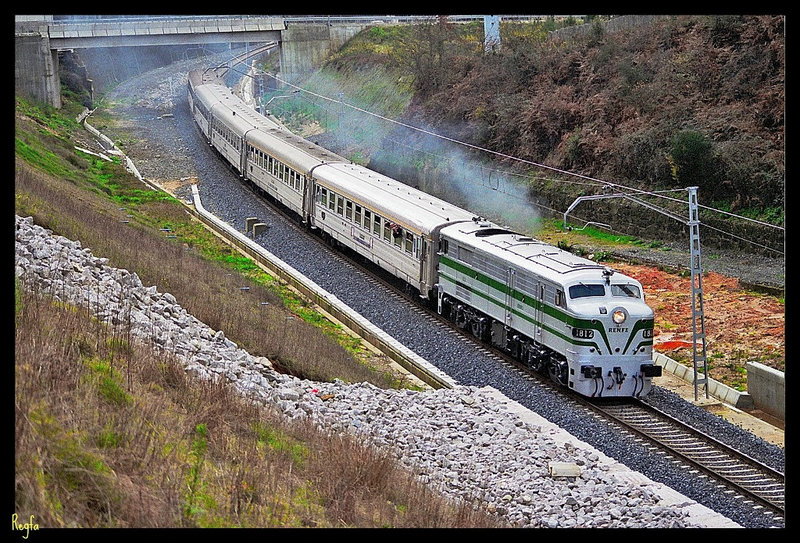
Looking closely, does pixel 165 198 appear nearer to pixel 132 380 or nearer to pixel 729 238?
pixel 729 238

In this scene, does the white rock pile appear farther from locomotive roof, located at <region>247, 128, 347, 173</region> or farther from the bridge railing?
the bridge railing

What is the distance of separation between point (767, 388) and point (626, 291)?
11.4 ft

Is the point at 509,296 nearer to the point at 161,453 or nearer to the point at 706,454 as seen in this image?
the point at 706,454

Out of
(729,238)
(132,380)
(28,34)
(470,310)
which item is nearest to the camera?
(132,380)

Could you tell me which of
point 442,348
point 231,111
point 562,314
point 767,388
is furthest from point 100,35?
point 767,388

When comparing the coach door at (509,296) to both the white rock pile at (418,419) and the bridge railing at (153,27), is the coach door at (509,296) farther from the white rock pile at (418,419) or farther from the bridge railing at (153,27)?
the bridge railing at (153,27)

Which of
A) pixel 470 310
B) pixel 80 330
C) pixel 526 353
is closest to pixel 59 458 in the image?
pixel 80 330

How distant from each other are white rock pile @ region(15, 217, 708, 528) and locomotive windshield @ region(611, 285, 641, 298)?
3.68 m

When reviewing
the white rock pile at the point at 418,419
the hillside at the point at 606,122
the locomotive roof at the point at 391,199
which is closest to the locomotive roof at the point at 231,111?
the hillside at the point at 606,122

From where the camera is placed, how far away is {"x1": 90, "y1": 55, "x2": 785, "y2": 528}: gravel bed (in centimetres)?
1587

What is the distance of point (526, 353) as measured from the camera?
70.3ft

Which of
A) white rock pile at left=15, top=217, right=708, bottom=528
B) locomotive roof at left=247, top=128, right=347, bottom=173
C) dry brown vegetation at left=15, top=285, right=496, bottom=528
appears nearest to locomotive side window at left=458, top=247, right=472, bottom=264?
white rock pile at left=15, top=217, right=708, bottom=528

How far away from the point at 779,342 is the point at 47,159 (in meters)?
24.6

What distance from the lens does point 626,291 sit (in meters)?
20.1
